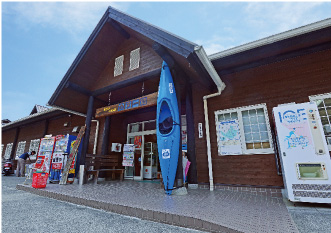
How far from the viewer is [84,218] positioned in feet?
8.57

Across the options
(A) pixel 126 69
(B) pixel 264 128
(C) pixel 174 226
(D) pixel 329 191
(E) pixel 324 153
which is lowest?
(C) pixel 174 226

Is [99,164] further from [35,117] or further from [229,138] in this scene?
[35,117]

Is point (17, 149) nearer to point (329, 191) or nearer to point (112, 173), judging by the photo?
point (112, 173)

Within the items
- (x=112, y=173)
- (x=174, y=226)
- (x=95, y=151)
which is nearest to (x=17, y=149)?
(x=95, y=151)

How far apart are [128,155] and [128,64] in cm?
404

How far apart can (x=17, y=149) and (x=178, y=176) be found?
1433 cm

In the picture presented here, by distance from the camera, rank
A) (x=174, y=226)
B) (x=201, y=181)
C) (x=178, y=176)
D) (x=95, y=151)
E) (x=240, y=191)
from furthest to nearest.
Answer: (x=95, y=151), (x=201, y=181), (x=240, y=191), (x=178, y=176), (x=174, y=226)

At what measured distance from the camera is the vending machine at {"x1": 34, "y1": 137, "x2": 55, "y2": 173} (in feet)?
23.0

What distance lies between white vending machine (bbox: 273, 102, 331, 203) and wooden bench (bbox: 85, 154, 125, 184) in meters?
5.57

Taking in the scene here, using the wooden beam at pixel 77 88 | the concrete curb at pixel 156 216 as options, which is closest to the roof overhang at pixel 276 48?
the concrete curb at pixel 156 216

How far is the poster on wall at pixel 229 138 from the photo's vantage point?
15.9 ft

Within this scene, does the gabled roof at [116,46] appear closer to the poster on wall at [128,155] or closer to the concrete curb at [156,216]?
the poster on wall at [128,155]

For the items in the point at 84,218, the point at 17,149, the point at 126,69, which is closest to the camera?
the point at 84,218

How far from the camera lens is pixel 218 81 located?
4980 mm
